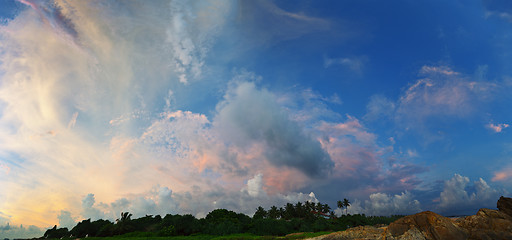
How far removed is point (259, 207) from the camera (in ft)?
497

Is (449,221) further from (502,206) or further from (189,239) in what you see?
(189,239)

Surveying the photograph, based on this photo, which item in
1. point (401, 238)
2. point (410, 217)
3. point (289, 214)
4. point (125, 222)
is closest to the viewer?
point (401, 238)

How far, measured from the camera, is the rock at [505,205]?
24781 mm

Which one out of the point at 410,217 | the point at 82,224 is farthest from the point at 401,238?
the point at 82,224

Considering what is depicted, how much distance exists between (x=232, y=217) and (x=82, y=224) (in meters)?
47.5

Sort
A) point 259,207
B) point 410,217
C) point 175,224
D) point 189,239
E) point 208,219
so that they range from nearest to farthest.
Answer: point 410,217 → point 189,239 → point 175,224 → point 208,219 → point 259,207

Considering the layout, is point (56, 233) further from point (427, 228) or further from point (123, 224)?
point (427, 228)

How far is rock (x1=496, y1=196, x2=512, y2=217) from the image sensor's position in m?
24.8

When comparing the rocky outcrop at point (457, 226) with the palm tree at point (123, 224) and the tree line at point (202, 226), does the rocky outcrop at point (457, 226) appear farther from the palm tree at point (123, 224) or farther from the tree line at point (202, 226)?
the palm tree at point (123, 224)

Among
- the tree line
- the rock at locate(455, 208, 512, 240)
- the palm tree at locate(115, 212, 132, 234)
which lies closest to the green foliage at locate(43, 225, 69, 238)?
the tree line

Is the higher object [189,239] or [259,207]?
[259,207]

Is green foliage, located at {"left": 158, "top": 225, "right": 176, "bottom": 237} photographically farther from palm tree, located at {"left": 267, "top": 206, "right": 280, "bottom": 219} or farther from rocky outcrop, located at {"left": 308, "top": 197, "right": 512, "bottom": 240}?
palm tree, located at {"left": 267, "top": 206, "right": 280, "bottom": 219}

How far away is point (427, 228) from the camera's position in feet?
77.0

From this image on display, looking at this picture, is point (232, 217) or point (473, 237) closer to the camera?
point (473, 237)
